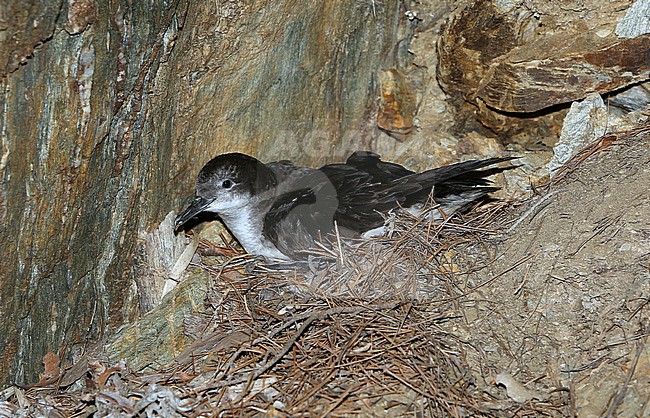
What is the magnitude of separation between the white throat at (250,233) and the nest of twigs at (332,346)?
109mm

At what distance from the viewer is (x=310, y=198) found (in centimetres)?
421

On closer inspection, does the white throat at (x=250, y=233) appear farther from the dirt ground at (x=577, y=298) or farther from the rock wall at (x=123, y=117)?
the dirt ground at (x=577, y=298)

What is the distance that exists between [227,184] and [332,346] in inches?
52.4

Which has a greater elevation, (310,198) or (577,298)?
(310,198)

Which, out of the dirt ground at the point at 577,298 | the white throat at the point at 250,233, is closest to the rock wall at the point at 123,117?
the white throat at the point at 250,233

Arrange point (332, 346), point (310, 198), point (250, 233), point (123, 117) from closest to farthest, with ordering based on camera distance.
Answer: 1. point (332, 346)
2. point (123, 117)
3. point (310, 198)
4. point (250, 233)

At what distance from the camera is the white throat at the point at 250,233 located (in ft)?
14.3

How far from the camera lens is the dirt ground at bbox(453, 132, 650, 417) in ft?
9.87

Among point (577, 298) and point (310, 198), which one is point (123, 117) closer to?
point (310, 198)

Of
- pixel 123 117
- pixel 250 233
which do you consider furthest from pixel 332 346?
pixel 123 117

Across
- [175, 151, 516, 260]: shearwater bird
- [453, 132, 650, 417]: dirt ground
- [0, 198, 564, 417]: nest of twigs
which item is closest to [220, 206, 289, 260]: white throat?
[175, 151, 516, 260]: shearwater bird

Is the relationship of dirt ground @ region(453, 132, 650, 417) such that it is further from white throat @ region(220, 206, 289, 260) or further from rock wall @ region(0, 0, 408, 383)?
rock wall @ region(0, 0, 408, 383)

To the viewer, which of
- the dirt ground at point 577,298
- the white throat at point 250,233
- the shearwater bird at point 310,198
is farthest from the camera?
the white throat at point 250,233

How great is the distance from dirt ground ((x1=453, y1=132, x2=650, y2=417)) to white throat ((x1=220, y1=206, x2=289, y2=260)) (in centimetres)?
123
